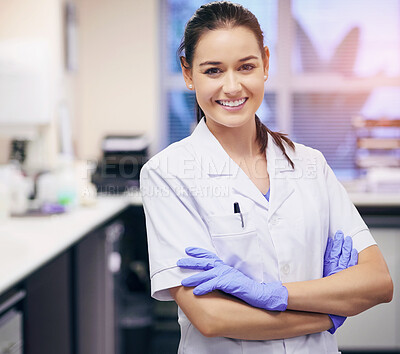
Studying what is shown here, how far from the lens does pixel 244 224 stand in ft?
3.21

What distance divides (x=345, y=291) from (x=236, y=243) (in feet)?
0.69

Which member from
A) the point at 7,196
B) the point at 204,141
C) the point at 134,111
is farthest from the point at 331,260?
the point at 134,111

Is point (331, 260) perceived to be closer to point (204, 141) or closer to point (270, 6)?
point (204, 141)

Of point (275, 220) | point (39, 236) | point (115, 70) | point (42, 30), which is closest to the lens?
point (275, 220)

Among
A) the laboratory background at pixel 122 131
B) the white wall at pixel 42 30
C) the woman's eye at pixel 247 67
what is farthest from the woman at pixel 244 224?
the white wall at pixel 42 30

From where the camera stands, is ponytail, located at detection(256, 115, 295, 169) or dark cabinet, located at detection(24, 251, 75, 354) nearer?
ponytail, located at detection(256, 115, 295, 169)

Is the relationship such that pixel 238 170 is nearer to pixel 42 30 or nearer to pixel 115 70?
pixel 42 30

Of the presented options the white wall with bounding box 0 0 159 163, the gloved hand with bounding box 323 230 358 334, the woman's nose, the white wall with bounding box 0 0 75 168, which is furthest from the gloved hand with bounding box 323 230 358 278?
the white wall with bounding box 0 0 159 163

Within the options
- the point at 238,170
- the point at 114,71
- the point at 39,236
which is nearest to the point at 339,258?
the point at 238,170

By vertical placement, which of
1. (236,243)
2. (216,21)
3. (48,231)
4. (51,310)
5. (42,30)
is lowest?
(51,310)

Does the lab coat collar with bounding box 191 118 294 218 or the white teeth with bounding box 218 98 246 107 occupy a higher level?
the white teeth with bounding box 218 98 246 107

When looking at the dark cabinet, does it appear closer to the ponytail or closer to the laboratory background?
the laboratory background

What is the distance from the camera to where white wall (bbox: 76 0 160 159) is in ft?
12.8

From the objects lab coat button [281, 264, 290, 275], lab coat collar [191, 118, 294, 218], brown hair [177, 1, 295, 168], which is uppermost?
brown hair [177, 1, 295, 168]
